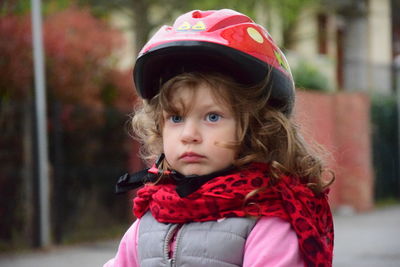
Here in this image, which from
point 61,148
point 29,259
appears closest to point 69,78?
point 61,148

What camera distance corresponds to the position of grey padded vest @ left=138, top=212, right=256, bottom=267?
228cm

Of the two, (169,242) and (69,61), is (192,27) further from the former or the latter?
(69,61)

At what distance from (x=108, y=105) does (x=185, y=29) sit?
9.74m

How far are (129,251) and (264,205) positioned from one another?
0.51 metres

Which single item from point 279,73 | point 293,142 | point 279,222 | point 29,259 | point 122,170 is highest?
point 279,73

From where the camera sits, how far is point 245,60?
2361 mm

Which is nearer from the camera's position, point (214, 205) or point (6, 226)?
point (214, 205)

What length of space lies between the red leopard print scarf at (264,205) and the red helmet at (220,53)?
0.88ft

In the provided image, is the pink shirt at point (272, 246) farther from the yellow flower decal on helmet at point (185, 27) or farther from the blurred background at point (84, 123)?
the blurred background at point (84, 123)

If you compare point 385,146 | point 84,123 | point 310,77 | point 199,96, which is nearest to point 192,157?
point 199,96

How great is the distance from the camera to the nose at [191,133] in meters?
2.37

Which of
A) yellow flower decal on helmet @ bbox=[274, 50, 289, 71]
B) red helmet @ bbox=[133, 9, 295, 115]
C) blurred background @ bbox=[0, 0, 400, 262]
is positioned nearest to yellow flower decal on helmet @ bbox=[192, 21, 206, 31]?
red helmet @ bbox=[133, 9, 295, 115]

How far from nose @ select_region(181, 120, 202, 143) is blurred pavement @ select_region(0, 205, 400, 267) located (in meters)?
6.46

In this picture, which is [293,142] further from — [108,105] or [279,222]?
[108,105]
